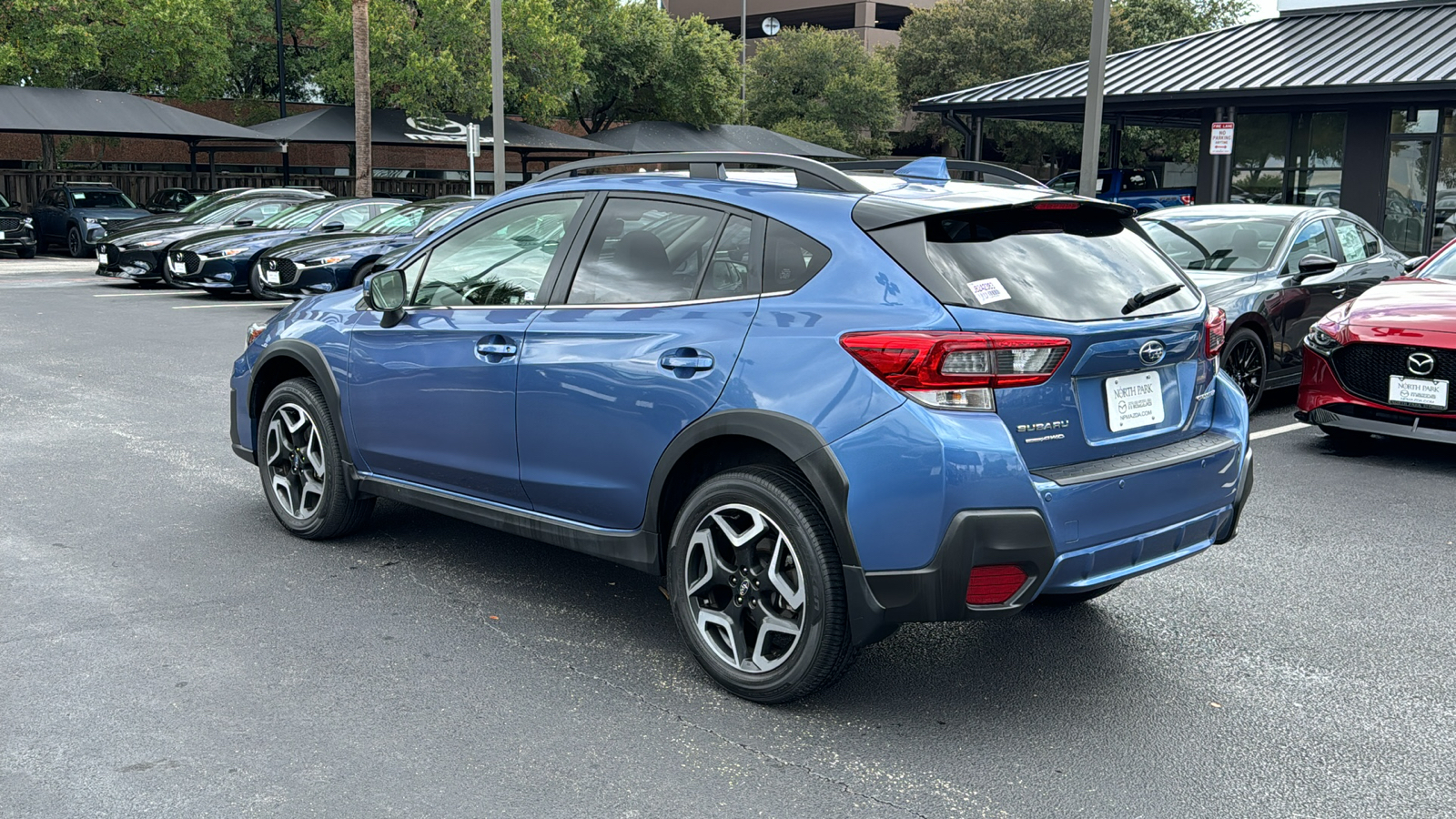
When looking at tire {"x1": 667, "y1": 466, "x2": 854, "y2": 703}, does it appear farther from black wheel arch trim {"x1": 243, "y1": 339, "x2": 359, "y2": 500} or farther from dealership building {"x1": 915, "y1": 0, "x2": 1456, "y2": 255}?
dealership building {"x1": 915, "y1": 0, "x2": 1456, "y2": 255}

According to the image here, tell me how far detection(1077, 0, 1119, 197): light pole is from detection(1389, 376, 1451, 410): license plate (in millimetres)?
7425

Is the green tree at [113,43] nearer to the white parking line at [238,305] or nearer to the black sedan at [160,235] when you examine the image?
Result: the black sedan at [160,235]

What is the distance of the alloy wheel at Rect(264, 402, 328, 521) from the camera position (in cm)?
580

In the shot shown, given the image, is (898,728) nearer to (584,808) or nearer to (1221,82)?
(584,808)

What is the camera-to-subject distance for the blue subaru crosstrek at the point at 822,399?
3.71m

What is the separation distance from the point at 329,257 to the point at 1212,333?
14.3 meters

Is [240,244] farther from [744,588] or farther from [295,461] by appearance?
[744,588]

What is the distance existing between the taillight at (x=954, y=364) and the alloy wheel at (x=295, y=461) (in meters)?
3.02

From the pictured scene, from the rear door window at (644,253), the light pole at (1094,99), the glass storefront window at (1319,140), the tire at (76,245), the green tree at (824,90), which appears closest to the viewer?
the rear door window at (644,253)

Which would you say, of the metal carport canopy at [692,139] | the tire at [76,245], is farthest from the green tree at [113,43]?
the metal carport canopy at [692,139]

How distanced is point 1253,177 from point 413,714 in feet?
78.7

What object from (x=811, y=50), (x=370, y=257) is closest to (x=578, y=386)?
(x=370, y=257)

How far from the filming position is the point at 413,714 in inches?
156

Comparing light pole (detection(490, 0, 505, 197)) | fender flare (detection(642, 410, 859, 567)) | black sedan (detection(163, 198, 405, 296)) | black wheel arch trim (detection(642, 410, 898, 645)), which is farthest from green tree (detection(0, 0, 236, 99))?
black wheel arch trim (detection(642, 410, 898, 645))
